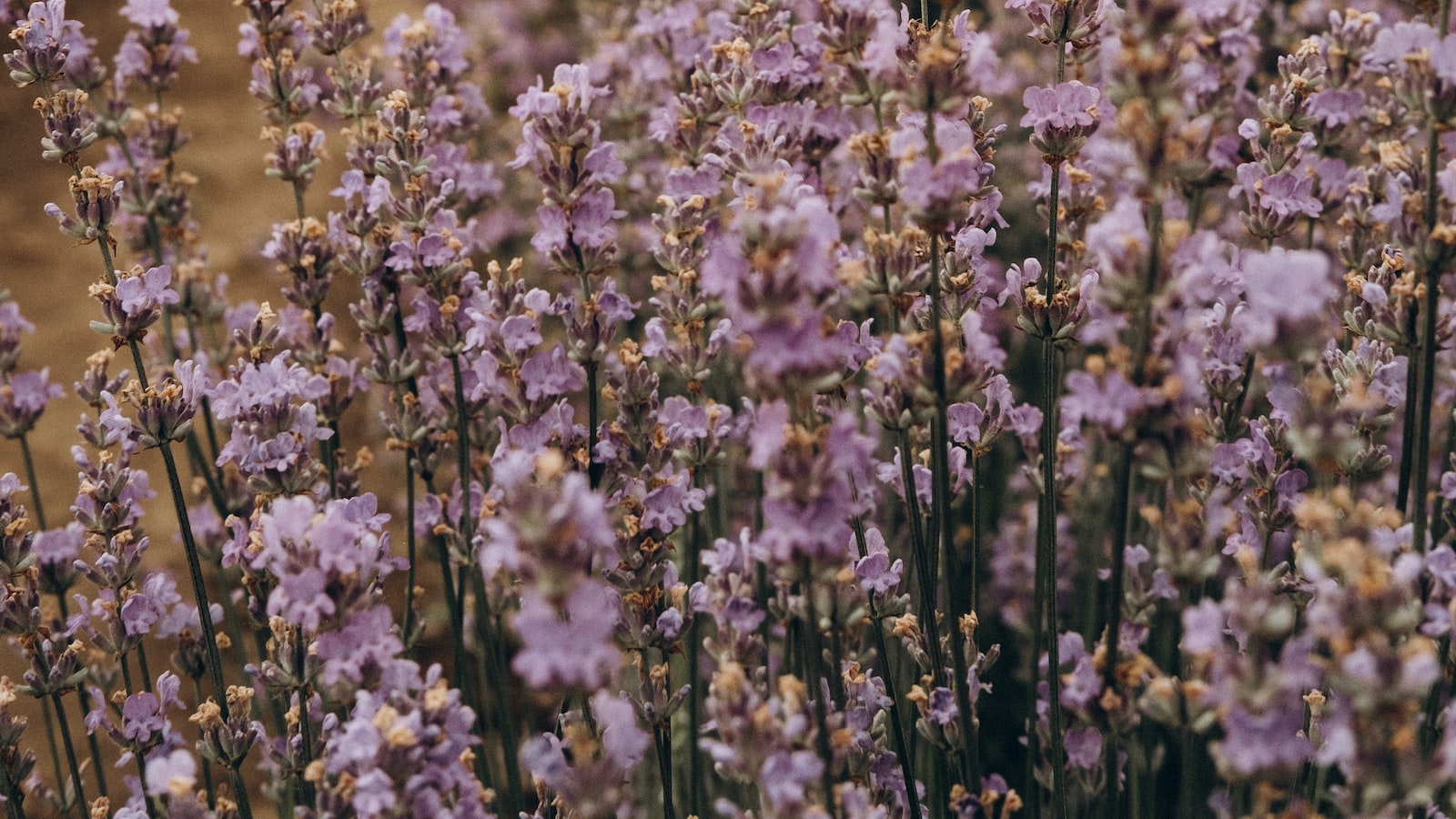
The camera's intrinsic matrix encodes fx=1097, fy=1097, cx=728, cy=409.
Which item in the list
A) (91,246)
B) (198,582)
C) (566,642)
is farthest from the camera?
(91,246)

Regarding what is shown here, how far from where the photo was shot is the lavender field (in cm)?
81

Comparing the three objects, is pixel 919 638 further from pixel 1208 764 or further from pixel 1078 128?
pixel 1208 764

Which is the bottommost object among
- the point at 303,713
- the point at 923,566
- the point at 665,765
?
the point at 665,765

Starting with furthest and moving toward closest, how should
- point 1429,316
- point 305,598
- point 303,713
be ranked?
1. point 303,713
2. point 1429,316
3. point 305,598

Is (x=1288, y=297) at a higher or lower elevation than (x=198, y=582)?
higher

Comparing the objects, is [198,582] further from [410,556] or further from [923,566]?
[923,566]

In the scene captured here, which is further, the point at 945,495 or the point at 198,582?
the point at 198,582

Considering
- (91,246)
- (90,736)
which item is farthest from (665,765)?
(91,246)

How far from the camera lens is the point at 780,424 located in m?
0.82

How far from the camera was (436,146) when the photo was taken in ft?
4.79

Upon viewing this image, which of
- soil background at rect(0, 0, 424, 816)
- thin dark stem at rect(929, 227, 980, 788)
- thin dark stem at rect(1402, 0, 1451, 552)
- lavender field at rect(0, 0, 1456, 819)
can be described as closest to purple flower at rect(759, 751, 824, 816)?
lavender field at rect(0, 0, 1456, 819)

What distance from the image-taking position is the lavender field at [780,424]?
0.81 metres

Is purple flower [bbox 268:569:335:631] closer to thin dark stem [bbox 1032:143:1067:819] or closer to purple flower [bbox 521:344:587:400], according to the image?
purple flower [bbox 521:344:587:400]

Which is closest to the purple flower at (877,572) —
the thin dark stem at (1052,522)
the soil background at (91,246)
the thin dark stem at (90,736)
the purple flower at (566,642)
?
the thin dark stem at (1052,522)
